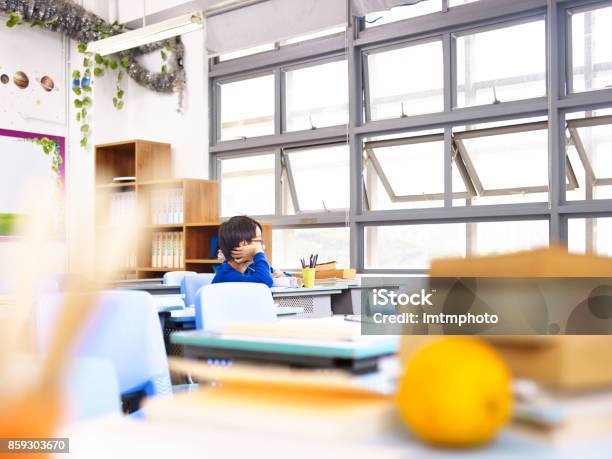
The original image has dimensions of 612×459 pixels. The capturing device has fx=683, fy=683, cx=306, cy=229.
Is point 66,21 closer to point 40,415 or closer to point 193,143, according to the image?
point 193,143

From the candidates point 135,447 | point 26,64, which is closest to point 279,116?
point 26,64

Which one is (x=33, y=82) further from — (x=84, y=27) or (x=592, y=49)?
(x=592, y=49)

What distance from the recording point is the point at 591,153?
479cm

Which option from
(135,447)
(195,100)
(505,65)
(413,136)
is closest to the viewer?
(135,447)

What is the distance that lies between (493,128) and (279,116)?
2002 millimetres

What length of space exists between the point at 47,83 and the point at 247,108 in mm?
1958

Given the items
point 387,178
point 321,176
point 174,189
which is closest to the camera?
point 387,178

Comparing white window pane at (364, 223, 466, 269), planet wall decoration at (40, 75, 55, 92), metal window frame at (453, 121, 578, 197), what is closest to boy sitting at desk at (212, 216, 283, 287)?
white window pane at (364, 223, 466, 269)

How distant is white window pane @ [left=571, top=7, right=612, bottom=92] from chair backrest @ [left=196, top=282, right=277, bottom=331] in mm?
3415

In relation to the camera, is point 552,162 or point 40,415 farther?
point 552,162

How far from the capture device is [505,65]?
16.7ft

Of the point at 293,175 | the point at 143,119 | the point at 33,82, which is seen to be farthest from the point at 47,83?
the point at 293,175

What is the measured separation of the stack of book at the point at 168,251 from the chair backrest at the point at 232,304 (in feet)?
12.6

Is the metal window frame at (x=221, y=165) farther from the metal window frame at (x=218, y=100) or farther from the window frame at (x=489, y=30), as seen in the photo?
the window frame at (x=489, y=30)
